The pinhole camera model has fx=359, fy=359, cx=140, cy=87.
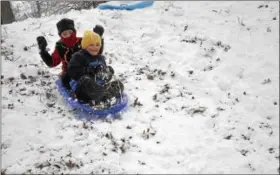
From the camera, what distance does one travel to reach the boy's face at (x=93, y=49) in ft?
22.6

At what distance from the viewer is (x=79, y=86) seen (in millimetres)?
6781

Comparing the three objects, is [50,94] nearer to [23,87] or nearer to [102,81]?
[23,87]

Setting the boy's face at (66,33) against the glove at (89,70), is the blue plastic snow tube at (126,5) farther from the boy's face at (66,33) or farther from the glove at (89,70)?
the glove at (89,70)

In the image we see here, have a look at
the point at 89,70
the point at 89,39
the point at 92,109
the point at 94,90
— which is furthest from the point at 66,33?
the point at 92,109

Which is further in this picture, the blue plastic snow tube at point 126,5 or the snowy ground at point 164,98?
the blue plastic snow tube at point 126,5

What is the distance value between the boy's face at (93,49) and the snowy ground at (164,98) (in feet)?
3.70

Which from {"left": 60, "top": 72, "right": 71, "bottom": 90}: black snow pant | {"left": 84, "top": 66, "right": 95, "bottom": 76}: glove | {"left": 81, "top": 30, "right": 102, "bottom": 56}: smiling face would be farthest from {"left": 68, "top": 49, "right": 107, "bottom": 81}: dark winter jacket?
{"left": 60, "top": 72, "right": 71, "bottom": 90}: black snow pant

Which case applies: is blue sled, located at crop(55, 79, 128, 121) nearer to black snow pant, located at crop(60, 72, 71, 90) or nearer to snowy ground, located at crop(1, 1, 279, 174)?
snowy ground, located at crop(1, 1, 279, 174)

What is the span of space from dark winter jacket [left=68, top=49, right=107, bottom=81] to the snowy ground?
71cm

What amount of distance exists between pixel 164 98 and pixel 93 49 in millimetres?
1705

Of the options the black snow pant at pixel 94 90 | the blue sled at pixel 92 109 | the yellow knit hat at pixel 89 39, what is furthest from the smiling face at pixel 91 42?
the blue sled at pixel 92 109

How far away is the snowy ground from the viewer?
5367 mm

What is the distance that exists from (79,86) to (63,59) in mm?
1103

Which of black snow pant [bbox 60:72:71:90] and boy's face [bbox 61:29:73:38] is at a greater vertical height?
boy's face [bbox 61:29:73:38]
